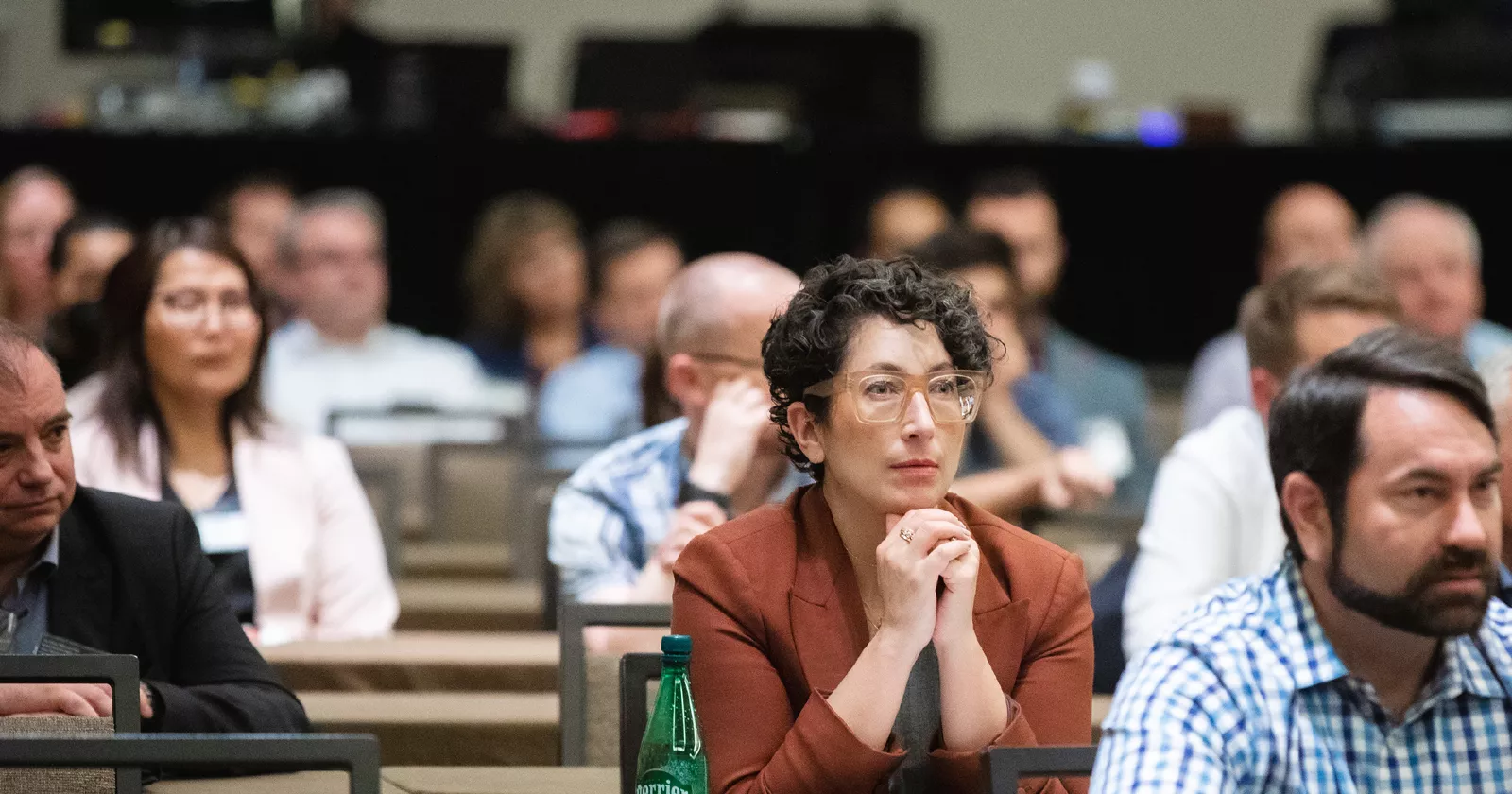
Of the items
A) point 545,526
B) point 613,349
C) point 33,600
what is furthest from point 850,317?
point 613,349

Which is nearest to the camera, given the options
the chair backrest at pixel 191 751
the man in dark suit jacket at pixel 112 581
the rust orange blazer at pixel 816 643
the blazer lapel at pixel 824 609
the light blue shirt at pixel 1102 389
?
the chair backrest at pixel 191 751

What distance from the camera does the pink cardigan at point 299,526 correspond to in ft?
11.3

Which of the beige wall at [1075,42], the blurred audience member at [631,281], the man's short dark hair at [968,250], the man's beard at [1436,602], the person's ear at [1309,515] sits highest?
the beige wall at [1075,42]

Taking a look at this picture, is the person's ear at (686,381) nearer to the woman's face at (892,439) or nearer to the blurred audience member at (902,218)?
the woman's face at (892,439)

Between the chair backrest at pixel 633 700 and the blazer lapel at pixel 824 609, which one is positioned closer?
the blazer lapel at pixel 824 609

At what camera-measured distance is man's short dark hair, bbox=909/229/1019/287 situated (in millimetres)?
4516

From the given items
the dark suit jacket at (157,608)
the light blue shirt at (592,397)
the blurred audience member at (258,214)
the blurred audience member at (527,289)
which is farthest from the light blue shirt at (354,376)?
the dark suit jacket at (157,608)

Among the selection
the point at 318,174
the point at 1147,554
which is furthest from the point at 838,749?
the point at 318,174

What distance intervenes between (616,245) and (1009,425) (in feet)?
9.00

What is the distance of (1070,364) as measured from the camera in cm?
606

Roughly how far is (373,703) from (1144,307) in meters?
6.05

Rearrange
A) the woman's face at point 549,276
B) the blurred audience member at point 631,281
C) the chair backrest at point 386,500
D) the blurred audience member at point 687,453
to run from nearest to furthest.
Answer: the blurred audience member at point 687,453
the chair backrest at point 386,500
the blurred audience member at point 631,281
the woman's face at point 549,276

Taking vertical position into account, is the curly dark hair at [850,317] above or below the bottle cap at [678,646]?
above

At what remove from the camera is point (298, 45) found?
884cm
